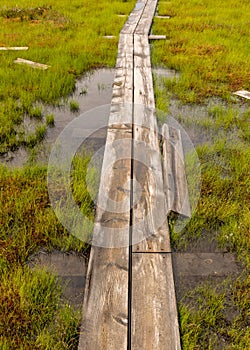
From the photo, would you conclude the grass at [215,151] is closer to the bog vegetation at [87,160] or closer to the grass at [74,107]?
the bog vegetation at [87,160]

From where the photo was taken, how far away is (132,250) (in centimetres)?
240

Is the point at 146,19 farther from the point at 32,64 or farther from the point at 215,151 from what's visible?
the point at 215,151

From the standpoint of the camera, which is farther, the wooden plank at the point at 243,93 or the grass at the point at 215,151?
the wooden plank at the point at 243,93

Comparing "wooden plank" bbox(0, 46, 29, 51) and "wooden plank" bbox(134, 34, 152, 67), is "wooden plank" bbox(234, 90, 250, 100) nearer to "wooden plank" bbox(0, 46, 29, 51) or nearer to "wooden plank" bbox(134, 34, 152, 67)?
"wooden plank" bbox(134, 34, 152, 67)

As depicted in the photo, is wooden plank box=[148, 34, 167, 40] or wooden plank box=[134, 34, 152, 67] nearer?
wooden plank box=[134, 34, 152, 67]

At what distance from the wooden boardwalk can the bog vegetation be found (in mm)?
174

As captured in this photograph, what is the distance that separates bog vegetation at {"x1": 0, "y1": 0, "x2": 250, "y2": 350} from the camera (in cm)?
208

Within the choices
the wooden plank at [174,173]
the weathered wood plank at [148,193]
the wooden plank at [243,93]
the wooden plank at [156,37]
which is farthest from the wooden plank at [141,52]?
the weathered wood plank at [148,193]

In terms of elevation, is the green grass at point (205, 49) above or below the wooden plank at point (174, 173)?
above

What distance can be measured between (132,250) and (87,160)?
1559 millimetres

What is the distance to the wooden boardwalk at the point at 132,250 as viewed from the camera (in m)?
1.89

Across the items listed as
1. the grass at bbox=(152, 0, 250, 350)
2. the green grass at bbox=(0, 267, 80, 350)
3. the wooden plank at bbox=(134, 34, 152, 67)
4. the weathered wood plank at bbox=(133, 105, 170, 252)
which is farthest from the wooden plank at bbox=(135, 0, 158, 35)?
the green grass at bbox=(0, 267, 80, 350)

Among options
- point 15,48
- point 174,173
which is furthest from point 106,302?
point 15,48

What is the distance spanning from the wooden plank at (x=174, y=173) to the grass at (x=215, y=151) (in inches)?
5.2
